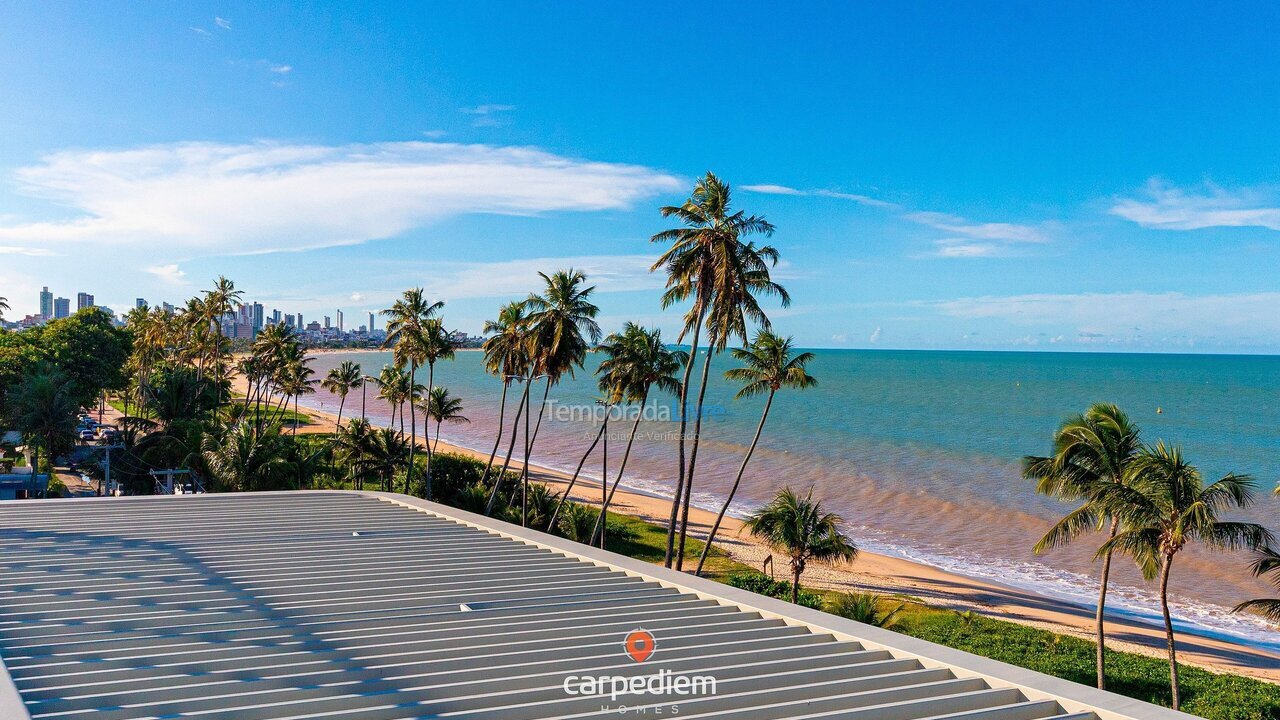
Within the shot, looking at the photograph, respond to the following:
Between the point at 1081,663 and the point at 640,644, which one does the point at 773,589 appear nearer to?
the point at 1081,663

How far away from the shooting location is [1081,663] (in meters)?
19.2

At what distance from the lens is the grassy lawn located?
16.5 m

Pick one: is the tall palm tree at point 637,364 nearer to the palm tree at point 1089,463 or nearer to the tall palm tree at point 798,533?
the tall palm tree at point 798,533

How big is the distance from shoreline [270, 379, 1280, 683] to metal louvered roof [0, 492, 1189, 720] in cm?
1876

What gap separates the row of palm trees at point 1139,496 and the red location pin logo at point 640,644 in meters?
12.5

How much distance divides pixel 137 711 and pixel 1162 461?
58.6 feet

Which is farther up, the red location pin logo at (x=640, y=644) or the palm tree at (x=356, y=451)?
the red location pin logo at (x=640, y=644)

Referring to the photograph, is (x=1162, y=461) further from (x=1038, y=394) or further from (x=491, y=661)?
(x=1038, y=394)

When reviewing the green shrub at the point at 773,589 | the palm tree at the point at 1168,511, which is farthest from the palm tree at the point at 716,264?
the palm tree at the point at 1168,511

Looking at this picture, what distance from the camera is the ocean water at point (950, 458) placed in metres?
30.2

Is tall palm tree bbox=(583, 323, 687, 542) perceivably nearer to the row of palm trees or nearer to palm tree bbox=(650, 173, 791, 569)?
palm tree bbox=(650, 173, 791, 569)

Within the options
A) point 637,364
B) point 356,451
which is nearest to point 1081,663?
point 637,364

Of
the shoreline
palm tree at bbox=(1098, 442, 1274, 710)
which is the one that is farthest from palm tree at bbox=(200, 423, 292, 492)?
palm tree at bbox=(1098, 442, 1274, 710)

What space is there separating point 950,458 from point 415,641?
186 ft
